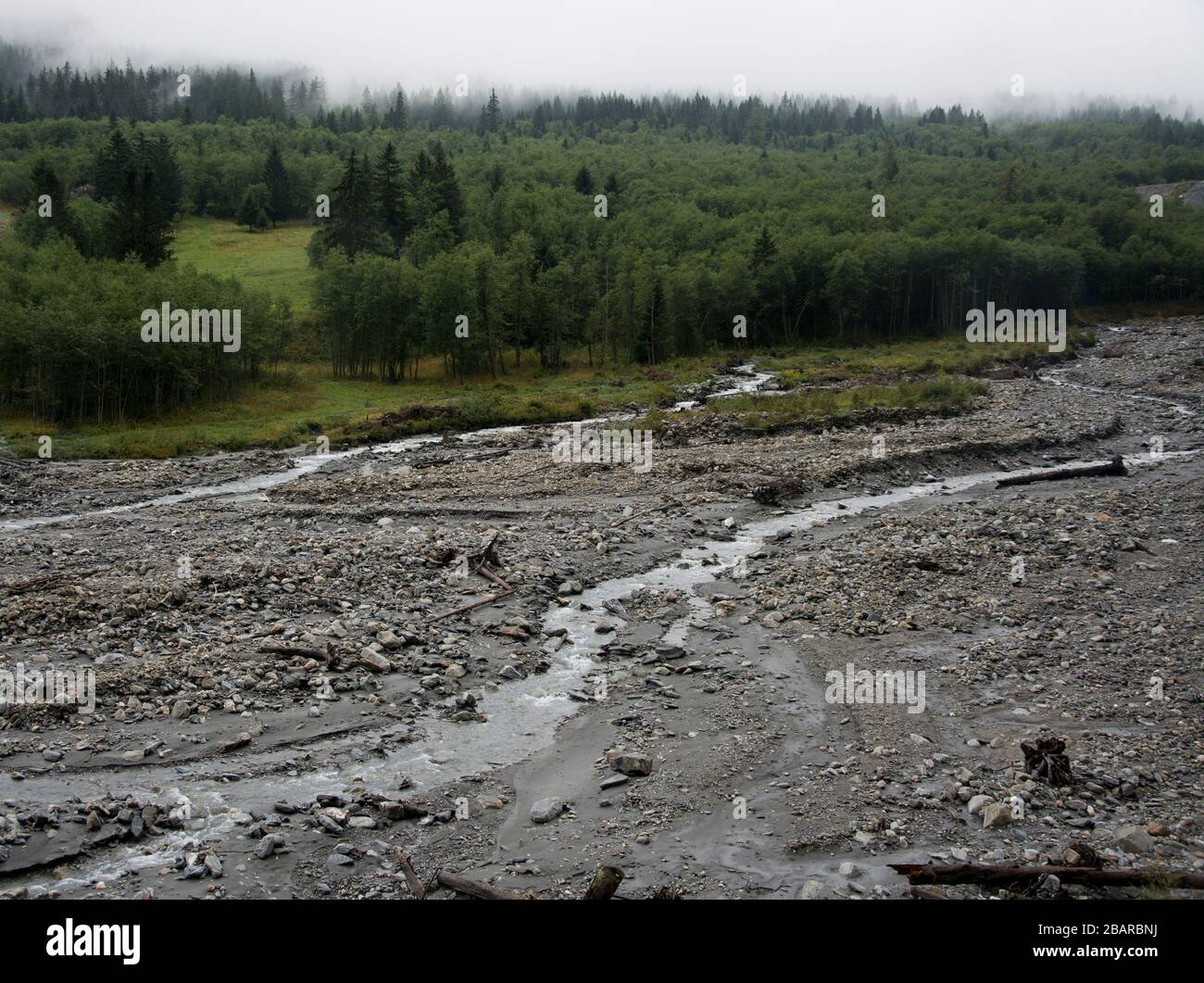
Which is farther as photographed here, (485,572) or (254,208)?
(254,208)

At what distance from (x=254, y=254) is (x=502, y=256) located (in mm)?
38260

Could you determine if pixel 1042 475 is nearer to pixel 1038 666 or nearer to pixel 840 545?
pixel 840 545

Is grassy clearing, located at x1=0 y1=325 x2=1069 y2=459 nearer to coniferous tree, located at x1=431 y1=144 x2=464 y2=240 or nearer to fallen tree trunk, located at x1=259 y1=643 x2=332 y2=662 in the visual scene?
fallen tree trunk, located at x1=259 y1=643 x2=332 y2=662

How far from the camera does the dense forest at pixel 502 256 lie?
62.5 metres

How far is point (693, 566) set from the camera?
2694 cm

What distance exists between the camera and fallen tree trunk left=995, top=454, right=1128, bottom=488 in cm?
3683

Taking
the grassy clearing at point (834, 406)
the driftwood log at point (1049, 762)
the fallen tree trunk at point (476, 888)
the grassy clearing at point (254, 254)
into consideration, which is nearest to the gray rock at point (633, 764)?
the fallen tree trunk at point (476, 888)

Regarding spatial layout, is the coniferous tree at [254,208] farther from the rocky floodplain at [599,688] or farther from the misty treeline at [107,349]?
the rocky floodplain at [599,688]

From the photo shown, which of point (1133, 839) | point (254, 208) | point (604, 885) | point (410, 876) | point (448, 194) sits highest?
point (254, 208)

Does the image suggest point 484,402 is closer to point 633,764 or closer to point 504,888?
point 633,764

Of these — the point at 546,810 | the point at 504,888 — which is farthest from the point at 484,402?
the point at 504,888

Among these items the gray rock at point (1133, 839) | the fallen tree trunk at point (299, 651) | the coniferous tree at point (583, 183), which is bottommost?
the gray rock at point (1133, 839)

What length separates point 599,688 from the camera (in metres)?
18.3

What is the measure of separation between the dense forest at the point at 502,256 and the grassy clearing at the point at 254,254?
10.5 feet
